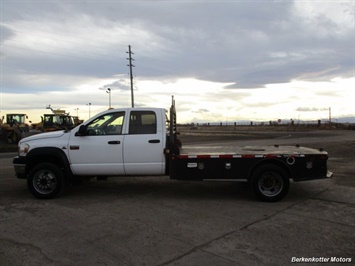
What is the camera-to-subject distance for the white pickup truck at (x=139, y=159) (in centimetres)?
Result: 718

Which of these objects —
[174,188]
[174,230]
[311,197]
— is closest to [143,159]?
[174,188]

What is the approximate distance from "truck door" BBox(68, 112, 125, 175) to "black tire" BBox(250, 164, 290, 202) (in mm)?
2932

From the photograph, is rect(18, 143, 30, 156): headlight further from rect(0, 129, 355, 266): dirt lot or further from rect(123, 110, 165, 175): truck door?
rect(123, 110, 165, 175): truck door

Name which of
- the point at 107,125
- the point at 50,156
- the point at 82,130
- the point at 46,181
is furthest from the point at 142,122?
the point at 46,181

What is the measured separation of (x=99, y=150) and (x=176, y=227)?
2.81 metres

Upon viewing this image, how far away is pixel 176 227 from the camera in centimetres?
555

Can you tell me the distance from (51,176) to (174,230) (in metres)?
3.56

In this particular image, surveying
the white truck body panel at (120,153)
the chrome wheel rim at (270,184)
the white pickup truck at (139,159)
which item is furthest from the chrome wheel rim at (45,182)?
Answer: the chrome wheel rim at (270,184)

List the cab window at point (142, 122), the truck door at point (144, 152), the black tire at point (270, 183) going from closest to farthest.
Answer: the black tire at point (270, 183) → the truck door at point (144, 152) → the cab window at point (142, 122)

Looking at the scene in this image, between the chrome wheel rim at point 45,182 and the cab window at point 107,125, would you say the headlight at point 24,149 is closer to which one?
the chrome wheel rim at point 45,182

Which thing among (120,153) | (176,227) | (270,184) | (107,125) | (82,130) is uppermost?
(107,125)

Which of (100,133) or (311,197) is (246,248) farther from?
(100,133)

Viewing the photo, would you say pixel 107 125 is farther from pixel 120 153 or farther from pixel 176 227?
pixel 176 227

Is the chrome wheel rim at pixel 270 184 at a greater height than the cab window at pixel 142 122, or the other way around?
the cab window at pixel 142 122
